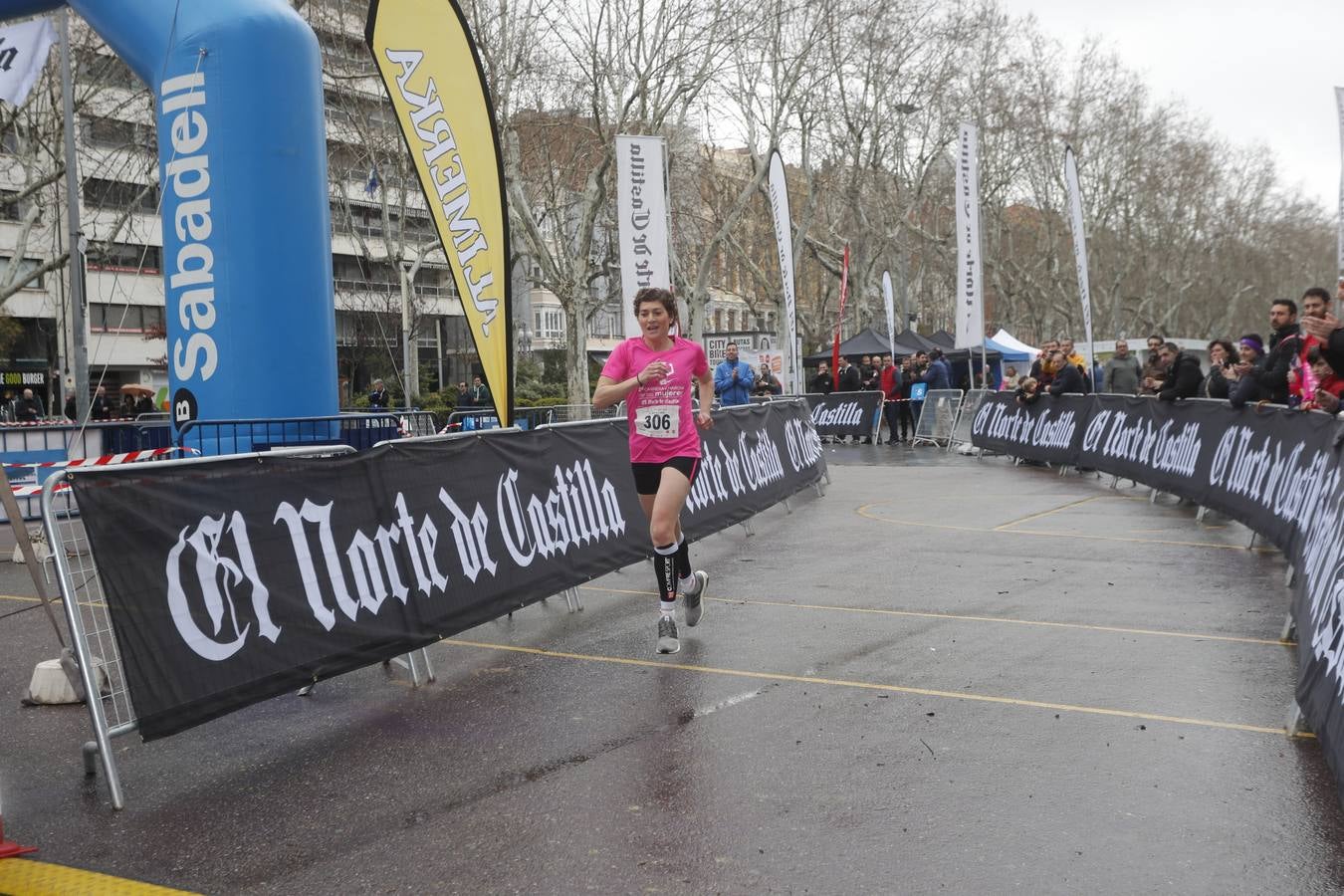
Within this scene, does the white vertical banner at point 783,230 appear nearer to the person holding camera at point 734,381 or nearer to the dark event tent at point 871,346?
the person holding camera at point 734,381

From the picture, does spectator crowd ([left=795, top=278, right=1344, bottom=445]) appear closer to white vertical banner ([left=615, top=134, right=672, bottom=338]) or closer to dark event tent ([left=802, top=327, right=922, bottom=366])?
white vertical banner ([left=615, top=134, right=672, bottom=338])

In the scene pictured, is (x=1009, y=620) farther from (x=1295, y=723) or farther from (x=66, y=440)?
(x=66, y=440)

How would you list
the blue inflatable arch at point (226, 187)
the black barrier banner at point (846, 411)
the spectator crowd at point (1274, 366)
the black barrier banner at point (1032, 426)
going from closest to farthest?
1. the spectator crowd at point (1274, 366)
2. the blue inflatable arch at point (226, 187)
3. the black barrier banner at point (1032, 426)
4. the black barrier banner at point (846, 411)

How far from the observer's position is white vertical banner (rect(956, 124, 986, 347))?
23922 mm

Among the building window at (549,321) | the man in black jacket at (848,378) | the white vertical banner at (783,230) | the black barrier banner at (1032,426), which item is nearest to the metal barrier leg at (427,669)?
the black barrier banner at (1032,426)

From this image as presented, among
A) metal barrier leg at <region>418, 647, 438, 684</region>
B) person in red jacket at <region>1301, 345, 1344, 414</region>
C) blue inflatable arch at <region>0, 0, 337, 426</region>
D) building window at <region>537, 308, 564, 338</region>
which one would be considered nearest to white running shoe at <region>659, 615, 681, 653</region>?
metal barrier leg at <region>418, 647, 438, 684</region>

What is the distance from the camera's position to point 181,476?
500 centimetres

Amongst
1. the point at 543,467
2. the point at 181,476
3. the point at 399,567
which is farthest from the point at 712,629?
the point at 181,476

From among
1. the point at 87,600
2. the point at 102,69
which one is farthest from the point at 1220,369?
the point at 102,69

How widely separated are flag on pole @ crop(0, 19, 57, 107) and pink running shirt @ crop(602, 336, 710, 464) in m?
6.98

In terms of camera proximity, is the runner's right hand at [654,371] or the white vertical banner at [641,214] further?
the white vertical banner at [641,214]

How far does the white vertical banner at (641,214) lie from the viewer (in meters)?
17.0

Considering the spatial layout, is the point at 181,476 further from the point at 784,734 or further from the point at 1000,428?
the point at 1000,428

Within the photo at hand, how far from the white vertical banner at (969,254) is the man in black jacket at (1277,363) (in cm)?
1159
